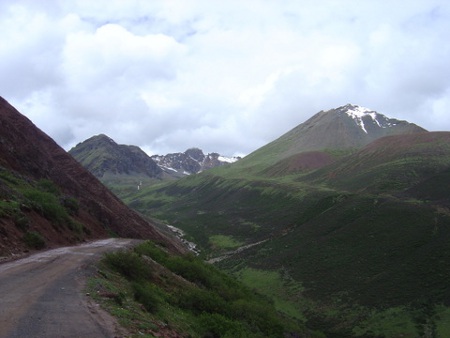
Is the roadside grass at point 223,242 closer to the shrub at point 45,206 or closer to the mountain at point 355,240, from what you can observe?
the mountain at point 355,240

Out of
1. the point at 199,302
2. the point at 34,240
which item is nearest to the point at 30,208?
the point at 34,240

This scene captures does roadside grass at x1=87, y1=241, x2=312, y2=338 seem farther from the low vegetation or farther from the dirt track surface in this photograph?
the low vegetation

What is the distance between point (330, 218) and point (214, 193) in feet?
334

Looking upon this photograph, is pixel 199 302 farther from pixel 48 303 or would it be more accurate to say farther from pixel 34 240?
pixel 34 240

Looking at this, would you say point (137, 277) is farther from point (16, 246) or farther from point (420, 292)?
point (420, 292)

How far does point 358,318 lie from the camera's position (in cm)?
4859

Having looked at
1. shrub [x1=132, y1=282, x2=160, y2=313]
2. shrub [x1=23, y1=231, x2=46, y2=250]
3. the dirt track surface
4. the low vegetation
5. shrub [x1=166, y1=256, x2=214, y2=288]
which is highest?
the low vegetation

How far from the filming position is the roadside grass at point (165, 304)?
1512cm

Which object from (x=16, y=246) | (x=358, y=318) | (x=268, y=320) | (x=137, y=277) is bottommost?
(x=358, y=318)

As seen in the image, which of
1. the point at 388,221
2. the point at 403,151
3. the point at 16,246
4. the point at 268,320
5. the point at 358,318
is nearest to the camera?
the point at 16,246

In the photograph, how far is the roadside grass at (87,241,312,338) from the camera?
1512 cm

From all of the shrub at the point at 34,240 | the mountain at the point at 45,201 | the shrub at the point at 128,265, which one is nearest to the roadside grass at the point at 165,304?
the shrub at the point at 128,265

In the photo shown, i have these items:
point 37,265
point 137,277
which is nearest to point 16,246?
point 37,265

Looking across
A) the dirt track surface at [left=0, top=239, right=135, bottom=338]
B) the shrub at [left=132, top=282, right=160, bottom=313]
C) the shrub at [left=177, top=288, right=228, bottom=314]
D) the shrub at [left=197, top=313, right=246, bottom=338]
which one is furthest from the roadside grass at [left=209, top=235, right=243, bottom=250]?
the shrub at [left=132, top=282, right=160, bottom=313]
